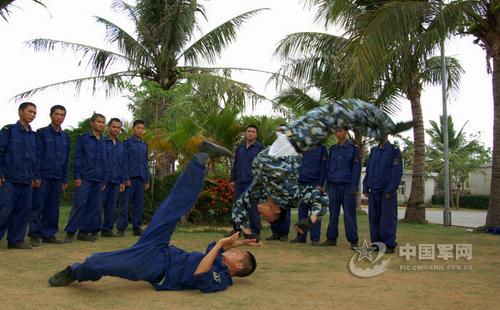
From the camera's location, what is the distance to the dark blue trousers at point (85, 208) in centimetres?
856

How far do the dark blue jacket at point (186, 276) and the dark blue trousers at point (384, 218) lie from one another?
12.3ft

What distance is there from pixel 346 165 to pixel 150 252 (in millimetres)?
4635

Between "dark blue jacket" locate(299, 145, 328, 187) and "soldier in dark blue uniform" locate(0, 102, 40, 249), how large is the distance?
445cm

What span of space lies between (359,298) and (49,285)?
2916mm

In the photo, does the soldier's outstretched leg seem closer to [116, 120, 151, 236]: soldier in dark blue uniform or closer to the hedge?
[116, 120, 151, 236]: soldier in dark blue uniform

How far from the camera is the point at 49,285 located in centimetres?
503

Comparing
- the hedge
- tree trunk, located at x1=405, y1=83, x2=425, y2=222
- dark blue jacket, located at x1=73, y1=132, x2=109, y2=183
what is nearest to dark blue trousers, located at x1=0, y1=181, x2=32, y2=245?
dark blue jacket, located at x1=73, y1=132, x2=109, y2=183

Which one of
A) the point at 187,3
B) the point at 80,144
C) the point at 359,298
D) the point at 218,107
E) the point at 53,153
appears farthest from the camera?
the point at 187,3

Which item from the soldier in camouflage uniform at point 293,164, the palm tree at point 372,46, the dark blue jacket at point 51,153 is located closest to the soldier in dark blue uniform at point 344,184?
the palm tree at point 372,46

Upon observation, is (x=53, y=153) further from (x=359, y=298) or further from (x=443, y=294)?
(x=443, y=294)

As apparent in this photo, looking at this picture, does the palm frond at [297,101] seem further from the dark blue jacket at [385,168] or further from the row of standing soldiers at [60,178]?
the dark blue jacket at [385,168]

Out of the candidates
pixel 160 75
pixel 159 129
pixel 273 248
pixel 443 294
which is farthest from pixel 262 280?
pixel 160 75

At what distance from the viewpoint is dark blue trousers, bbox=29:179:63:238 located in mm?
8109

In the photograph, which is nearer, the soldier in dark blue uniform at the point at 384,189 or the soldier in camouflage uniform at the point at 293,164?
the soldier in camouflage uniform at the point at 293,164
